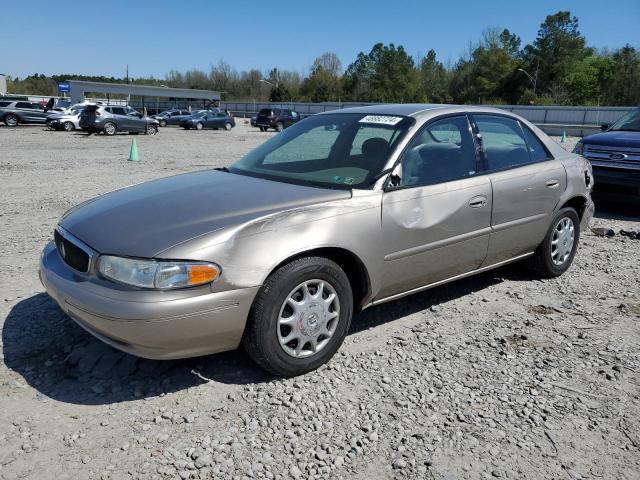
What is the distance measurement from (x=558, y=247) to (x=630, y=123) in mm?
5099

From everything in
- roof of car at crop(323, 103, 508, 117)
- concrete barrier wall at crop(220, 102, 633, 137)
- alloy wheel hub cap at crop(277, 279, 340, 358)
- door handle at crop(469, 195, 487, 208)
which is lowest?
alloy wheel hub cap at crop(277, 279, 340, 358)

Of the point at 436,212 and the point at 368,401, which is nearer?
the point at 368,401

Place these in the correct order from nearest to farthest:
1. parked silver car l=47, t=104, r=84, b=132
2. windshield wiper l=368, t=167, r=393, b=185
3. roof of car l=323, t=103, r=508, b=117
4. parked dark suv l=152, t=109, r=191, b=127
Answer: windshield wiper l=368, t=167, r=393, b=185
roof of car l=323, t=103, r=508, b=117
parked silver car l=47, t=104, r=84, b=132
parked dark suv l=152, t=109, r=191, b=127

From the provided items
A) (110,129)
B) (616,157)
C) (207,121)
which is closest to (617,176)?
(616,157)

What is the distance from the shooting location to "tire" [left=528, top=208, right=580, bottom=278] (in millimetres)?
4879

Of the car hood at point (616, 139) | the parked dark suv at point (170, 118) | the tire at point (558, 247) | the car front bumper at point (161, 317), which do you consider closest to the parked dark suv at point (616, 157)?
the car hood at point (616, 139)

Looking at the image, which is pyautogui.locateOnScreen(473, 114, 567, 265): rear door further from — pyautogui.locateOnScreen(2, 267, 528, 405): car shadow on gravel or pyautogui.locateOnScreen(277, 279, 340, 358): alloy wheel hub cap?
pyautogui.locateOnScreen(277, 279, 340, 358): alloy wheel hub cap

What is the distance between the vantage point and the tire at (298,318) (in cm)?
294

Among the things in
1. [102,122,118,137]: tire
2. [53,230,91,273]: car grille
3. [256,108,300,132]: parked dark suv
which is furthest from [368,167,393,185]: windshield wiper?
[256,108,300,132]: parked dark suv

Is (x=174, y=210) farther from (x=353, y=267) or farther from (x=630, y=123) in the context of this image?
(x=630, y=123)

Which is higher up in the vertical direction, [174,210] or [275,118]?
[275,118]

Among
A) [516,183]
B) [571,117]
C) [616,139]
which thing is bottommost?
[516,183]

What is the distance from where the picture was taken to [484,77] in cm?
8025

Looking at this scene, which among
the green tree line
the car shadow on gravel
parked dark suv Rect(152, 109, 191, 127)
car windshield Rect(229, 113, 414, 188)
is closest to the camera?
the car shadow on gravel
